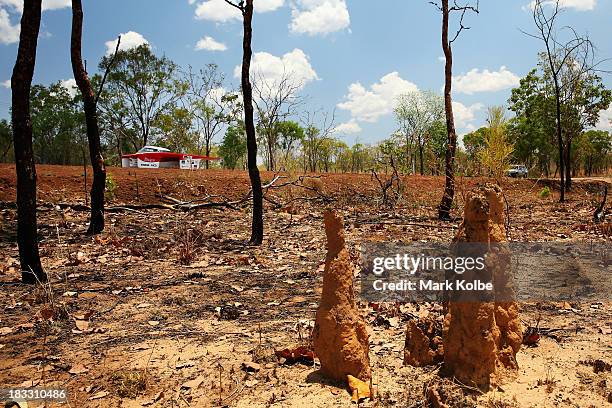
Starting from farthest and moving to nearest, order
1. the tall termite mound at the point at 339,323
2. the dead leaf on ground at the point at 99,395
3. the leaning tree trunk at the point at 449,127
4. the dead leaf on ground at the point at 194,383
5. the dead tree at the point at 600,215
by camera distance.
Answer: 1. the leaning tree trunk at the point at 449,127
2. the dead tree at the point at 600,215
3. the dead leaf on ground at the point at 194,383
4. the dead leaf on ground at the point at 99,395
5. the tall termite mound at the point at 339,323

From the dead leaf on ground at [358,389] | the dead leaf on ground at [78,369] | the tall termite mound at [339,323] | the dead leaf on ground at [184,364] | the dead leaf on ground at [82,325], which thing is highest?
the tall termite mound at [339,323]

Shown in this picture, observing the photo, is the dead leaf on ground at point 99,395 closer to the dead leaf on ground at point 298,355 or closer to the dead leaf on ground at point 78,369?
the dead leaf on ground at point 78,369

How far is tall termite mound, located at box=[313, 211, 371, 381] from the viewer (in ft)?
11.0

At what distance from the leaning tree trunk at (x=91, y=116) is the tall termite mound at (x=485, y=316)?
28.4ft

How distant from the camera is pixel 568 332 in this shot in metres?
4.35

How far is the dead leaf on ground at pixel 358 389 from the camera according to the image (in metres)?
3.22

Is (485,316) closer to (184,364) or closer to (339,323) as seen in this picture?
(339,323)

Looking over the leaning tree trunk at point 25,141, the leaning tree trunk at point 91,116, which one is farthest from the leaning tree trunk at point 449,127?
the leaning tree trunk at point 25,141

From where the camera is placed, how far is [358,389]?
3262 mm

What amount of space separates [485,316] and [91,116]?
946 centimetres

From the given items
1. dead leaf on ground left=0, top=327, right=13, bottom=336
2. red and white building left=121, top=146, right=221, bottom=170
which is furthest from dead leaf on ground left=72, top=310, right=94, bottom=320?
red and white building left=121, top=146, right=221, bottom=170

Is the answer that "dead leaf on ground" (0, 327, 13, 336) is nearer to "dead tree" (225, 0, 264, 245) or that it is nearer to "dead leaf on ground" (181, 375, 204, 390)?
"dead leaf on ground" (181, 375, 204, 390)

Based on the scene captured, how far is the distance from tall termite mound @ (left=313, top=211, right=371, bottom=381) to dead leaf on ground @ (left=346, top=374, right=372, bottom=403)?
48 millimetres

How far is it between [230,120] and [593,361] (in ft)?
108
